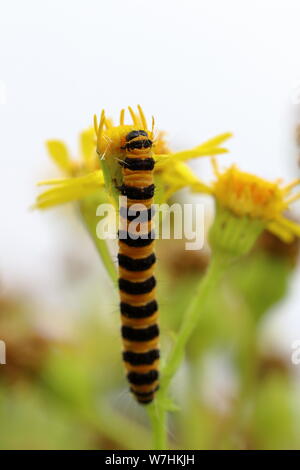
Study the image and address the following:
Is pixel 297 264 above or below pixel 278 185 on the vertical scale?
below

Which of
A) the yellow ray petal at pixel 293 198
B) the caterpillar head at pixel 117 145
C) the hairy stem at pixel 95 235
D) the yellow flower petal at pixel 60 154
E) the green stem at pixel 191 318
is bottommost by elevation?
the green stem at pixel 191 318

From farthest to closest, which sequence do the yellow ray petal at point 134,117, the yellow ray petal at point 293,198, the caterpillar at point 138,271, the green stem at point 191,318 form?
1. the yellow ray petal at point 293,198
2. the green stem at point 191,318
3. the yellow ray petal at point 134,117
4. the caterpillar at point 138,271

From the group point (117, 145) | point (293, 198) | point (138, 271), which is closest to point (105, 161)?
point (117, 145)

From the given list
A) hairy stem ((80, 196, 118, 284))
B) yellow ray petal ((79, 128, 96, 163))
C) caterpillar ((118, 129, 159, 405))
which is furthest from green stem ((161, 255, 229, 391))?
yellow ray petal ((79, 128, 96, 163))

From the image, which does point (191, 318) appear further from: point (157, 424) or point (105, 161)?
point (105, 161)

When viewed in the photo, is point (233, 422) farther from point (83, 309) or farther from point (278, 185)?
point (83, 309)

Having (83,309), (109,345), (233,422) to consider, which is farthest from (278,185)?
(83,309)

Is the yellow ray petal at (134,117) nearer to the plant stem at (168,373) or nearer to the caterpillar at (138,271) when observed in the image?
the caterpillar at (138,271)

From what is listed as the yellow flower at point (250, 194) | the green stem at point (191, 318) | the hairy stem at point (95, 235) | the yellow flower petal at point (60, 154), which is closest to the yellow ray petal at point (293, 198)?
the yellow flower at point (250, 194)
